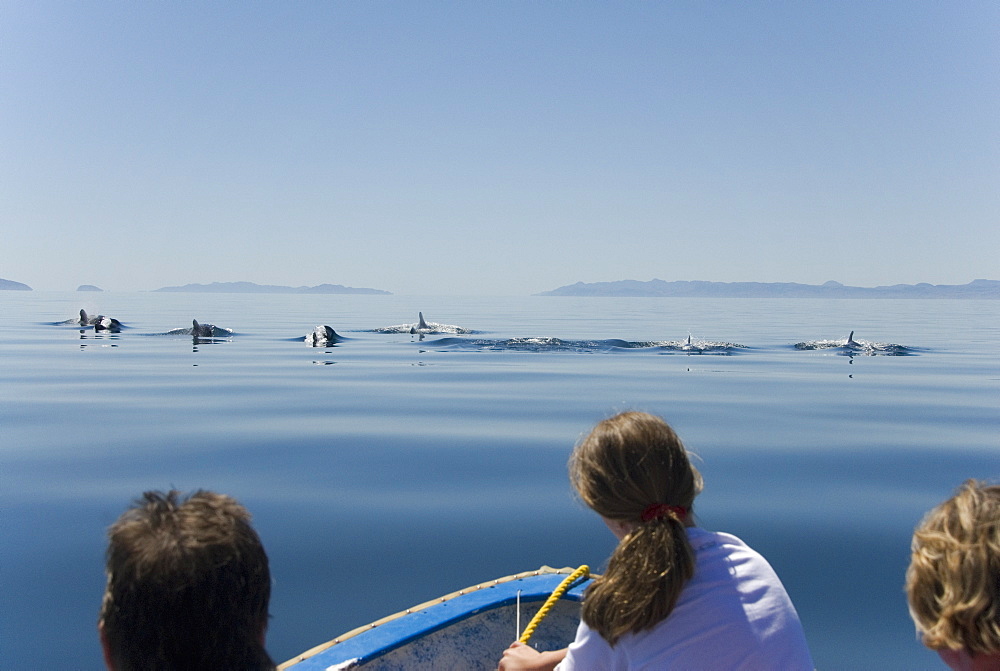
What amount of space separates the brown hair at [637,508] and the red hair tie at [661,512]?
11 mm

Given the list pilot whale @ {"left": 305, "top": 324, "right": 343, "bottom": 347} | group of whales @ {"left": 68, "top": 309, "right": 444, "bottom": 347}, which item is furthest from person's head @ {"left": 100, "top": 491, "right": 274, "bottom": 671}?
pilot whale @ {"left": 305, "top": 324, "right": 343, "bottom": 347}

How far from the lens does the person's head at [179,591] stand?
83.6 inches

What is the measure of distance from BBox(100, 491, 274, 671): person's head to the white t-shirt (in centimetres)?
142

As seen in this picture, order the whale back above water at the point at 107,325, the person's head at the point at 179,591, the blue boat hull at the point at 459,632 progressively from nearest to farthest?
1. the person's head at the point at 179,591
2. the blue boat hull at the point at 459,632
3. the whale back above water at the point at 107,325

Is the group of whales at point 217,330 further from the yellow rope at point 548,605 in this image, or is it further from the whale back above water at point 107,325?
the yellow rope at point 548,605

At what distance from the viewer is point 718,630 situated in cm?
Answer: 294

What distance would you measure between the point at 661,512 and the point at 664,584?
268mm

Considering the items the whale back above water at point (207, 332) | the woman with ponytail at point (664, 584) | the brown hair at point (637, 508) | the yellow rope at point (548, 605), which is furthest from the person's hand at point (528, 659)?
the whale back above water at point (207, 332)

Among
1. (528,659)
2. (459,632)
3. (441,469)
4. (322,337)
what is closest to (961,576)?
(528,659)

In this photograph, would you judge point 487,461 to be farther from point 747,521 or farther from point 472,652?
point 472,652

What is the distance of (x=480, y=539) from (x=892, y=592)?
11.4 feet

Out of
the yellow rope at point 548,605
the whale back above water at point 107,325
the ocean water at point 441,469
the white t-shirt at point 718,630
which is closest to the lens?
the white t-shirt at point 718,630

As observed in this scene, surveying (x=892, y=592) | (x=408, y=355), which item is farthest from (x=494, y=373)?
(x=892, y=592)

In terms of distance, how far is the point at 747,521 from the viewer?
8023mm
